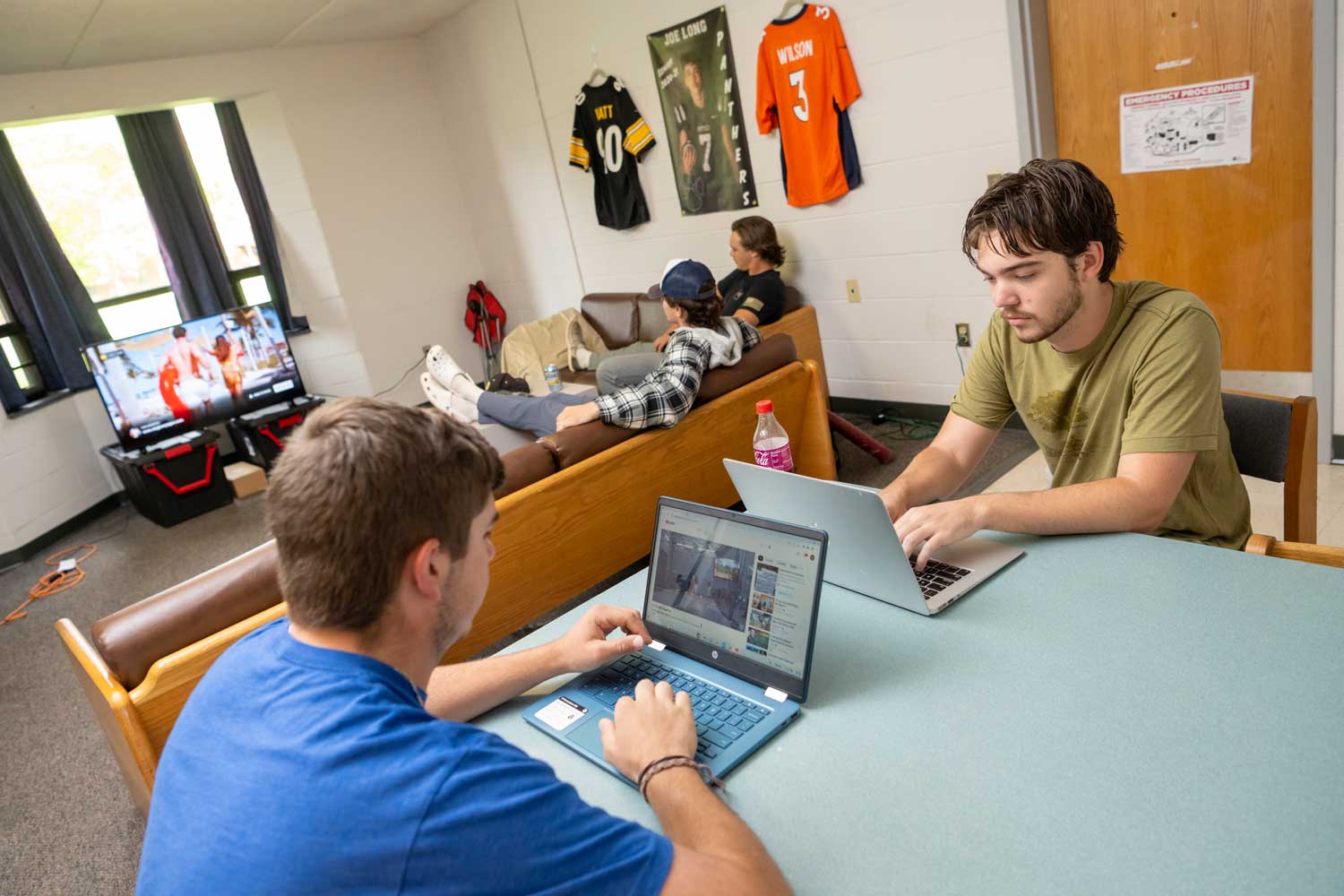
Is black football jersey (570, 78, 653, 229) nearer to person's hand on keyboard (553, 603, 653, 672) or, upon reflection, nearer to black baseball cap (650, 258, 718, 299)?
black baseball cap (650, 258, 718, 299)

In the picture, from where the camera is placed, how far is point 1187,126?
3.31 metres

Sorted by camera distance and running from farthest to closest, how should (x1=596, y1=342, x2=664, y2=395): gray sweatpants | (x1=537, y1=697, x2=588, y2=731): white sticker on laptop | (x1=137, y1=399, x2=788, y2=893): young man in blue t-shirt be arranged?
(x1=596, y1=342, x2=664, y2=395): gray sweatpants < (x1=537, y1=697, x2=588, y2=731): white sticker on laptop < (x1=137, y1=399, x2=788, y2=893): young man in blue t-shirt

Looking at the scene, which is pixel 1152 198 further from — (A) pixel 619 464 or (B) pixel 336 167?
(B) pixel 336 167

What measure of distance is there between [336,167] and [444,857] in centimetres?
658

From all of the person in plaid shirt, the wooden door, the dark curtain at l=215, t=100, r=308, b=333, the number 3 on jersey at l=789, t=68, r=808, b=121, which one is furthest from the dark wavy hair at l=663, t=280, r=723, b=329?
the dark curtain at l=215, t=100, r=308, b=333

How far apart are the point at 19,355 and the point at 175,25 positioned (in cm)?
222

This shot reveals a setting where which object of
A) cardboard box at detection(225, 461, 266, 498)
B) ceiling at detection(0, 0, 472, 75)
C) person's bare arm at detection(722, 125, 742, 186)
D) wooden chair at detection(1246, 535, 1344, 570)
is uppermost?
ceiling at detection(0, 0, 472, 75)

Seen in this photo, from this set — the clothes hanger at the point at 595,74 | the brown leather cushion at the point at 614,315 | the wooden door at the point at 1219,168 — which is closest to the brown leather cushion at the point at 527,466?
the wooden door at the point at 1219,168

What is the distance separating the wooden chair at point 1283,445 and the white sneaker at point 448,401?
3.43m

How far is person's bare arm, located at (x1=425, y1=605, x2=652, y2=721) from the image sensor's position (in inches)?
51.8

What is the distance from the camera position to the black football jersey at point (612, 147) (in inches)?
208

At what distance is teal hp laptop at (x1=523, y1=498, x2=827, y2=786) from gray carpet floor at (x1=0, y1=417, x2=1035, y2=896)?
1.84 metres

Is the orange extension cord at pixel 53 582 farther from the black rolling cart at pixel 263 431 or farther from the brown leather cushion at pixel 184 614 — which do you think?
the brown leather cushion at pixel 184 614

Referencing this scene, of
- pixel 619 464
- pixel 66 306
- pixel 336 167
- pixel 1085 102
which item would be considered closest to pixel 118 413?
pixel 66 306
